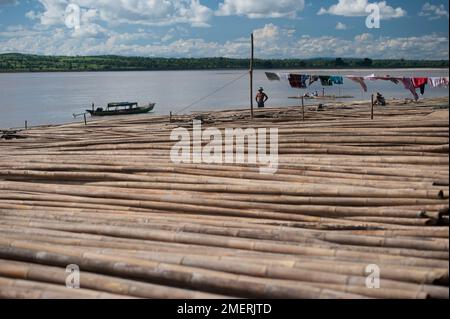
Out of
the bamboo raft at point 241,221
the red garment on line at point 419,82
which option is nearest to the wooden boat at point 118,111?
the red garment on line at point 419,82

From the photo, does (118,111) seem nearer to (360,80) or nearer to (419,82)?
(360,80)

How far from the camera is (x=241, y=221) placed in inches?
150

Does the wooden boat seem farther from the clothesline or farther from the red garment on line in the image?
the red garment on line

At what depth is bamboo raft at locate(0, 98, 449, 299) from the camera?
2.94 metres

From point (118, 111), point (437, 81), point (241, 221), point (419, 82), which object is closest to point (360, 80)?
point (419, 82)

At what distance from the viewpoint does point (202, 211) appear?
4.04 m

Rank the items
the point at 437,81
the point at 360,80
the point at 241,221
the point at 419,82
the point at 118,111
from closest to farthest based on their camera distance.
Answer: the point at 241,221, the point at 419,82, the point at 360,80, the point at 437,81, the point at 118,111

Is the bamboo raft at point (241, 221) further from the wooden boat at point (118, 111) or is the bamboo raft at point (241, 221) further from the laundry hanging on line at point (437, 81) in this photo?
the wooden boat at point (118, 111)

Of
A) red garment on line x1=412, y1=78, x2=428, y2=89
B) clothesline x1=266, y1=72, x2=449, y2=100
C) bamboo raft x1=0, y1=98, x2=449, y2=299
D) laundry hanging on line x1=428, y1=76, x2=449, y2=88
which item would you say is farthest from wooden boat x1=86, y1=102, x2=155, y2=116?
bamboo raft x1=0, y1=98, x2=449, y2=299

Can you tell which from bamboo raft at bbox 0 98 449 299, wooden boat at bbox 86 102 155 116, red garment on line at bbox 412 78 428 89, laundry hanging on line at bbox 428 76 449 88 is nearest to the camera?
bamboo raft at bbox 0 98 449 299

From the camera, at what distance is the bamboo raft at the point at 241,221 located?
9.63 feet
